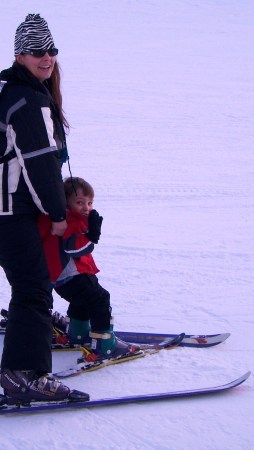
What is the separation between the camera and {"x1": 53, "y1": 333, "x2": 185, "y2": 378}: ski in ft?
12.5

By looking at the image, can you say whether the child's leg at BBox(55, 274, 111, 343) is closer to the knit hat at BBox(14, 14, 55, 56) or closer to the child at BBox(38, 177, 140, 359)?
the child at BBox(38, 177, 140, 359)

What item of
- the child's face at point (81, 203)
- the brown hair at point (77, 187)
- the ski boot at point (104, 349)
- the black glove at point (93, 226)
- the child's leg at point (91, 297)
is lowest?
the ski boot at point (104, 349)

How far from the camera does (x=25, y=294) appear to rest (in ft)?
11.2

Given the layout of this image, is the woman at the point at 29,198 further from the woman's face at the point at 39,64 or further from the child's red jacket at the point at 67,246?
the child's red jacket at the point at 67,246

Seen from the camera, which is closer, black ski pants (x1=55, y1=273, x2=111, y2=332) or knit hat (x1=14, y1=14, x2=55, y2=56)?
knit hat (x1=14, y1=14, x2=55, y2=56)

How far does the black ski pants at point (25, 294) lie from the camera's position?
3.40 m

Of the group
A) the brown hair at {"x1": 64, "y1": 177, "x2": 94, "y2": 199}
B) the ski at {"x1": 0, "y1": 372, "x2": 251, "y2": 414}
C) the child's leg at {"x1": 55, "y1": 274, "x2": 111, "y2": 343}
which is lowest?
the ski at {"x1": 0, "y1": 372, "x2": 251, "y2": 414}

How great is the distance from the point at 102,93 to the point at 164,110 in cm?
135

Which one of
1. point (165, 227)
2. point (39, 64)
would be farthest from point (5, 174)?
point (165, 227)

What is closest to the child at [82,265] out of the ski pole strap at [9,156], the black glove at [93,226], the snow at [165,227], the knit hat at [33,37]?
the black glove at [93,226]

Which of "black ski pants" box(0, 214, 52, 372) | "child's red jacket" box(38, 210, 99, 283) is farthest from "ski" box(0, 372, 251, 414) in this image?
"child's red jacket" box(38, 210, 99, 283)

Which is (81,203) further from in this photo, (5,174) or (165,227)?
(165,227)

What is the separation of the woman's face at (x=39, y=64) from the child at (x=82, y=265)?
1.70 ft

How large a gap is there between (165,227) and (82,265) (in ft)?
9.22
